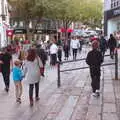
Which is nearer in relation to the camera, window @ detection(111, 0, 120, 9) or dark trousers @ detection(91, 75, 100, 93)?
dark trousers @ detection(91, 75, 100, 93)

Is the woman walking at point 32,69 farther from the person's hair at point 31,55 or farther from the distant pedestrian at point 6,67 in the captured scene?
the distant pedestrian at point 6,67

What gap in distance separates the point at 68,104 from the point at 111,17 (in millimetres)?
47583

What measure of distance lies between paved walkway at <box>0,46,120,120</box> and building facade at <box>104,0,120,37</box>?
40.7m

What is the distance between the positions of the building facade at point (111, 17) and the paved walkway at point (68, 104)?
4068cm

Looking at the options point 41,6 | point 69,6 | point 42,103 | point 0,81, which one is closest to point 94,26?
point 69,6

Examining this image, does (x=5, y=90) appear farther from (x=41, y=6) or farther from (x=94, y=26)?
(x=94, y=26)

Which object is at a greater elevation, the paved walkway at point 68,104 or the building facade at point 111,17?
the building facade at point 111,17

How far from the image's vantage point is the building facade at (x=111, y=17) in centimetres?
5844

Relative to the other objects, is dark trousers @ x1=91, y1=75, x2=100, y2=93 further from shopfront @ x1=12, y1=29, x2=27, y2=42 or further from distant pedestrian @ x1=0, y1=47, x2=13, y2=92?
shopfront @ x1=12, y1=29, x2=27, y2=42

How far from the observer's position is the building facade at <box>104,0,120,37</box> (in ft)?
192

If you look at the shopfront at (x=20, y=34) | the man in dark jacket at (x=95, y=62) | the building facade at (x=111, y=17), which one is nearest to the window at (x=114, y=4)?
the building facade at (x=111, y=17)

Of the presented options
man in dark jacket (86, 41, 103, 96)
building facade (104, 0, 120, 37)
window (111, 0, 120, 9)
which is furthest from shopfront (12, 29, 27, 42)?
man in dark jacket (86, 41, 103, 96)

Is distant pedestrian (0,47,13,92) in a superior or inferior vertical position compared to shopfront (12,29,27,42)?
superior

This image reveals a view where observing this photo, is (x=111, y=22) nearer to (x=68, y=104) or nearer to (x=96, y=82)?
(x=96, y=82)
